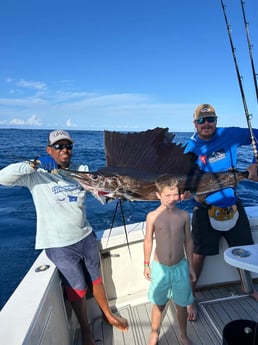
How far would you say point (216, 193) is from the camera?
1.99 meters

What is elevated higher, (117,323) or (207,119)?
(207,119)

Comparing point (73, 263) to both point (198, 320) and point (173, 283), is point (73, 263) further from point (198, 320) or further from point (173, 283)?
point (198, 320)

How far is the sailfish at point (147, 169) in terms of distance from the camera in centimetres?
179

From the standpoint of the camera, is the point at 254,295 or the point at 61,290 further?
the point at 254,295

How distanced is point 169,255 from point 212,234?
2.06ft

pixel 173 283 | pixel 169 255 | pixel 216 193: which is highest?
pixel 216 193

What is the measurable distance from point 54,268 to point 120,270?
27.6 inches

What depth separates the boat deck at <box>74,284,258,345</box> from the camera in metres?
1.83

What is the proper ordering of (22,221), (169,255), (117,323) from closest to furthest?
(169,255), (117,323), (22,221)

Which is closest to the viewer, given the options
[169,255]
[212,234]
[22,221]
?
[169,255]

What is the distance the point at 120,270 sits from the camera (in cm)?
222

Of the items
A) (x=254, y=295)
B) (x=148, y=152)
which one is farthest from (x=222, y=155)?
(x=254, y=295)

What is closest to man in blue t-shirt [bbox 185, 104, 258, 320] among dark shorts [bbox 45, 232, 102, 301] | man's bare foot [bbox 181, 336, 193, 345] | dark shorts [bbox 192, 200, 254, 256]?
dark shorts [bbox 192, 200, 254, 256]

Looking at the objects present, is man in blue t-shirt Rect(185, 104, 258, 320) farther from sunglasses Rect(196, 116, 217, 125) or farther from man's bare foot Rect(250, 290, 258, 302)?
man's bare foot Rect(250, 290, 258, 302)
